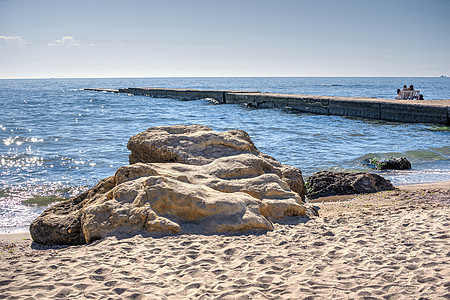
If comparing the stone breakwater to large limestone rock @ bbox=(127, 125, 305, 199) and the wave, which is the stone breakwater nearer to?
large limestone rock @ bbox=(127, 125, 305, 199)

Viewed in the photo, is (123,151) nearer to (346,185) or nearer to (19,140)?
(19,140)

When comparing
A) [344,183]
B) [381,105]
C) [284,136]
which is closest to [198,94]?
[381,105]

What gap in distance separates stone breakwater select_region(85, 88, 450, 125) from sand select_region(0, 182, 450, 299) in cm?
1647

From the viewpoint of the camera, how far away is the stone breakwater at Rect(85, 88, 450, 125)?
63.2ft

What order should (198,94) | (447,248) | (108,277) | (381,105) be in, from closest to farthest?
(108,277) → (447,248) → (381,105) → (198,94)

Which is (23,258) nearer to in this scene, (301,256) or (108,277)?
(108,277)

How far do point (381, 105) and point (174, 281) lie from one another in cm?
2093

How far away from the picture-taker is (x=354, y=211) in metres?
5.73

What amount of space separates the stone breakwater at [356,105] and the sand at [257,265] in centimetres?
1647

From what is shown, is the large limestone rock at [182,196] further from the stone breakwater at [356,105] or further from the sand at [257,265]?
the stone breakwater at [356,105]

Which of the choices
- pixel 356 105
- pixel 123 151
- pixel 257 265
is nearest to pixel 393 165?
pixel 257 265

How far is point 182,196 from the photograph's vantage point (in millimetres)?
4574

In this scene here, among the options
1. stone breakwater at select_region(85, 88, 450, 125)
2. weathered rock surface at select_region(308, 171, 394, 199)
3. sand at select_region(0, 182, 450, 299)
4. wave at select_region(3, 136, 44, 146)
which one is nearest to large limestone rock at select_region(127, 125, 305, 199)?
weathered rock surface at select_region(308, 171, 394, 199)

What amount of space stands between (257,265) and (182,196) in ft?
4.62
